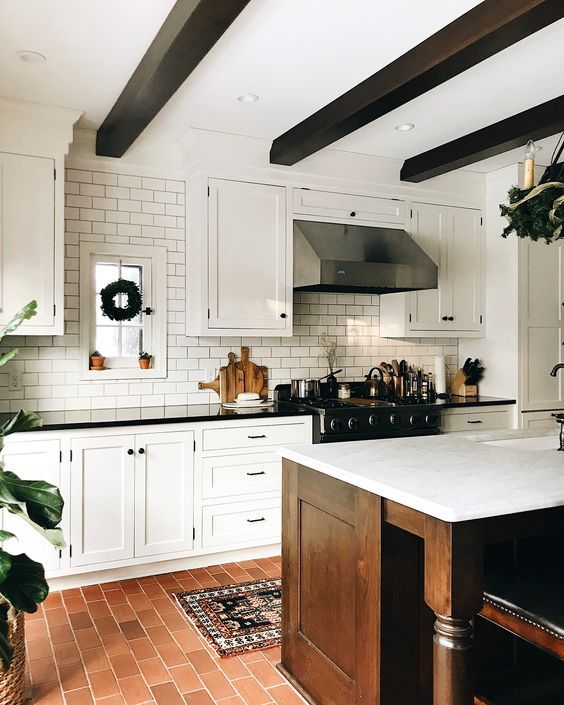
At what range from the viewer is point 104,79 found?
344 centimetres

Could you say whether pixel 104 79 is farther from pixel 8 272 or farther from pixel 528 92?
pixel 528 92

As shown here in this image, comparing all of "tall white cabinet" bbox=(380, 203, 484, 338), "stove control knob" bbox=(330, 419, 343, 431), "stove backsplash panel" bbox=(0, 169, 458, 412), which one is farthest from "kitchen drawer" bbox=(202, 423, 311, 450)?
"tall white cabinet" bbox=(380, 203, 484, 338)

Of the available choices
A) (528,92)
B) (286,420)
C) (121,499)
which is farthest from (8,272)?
(528,92)

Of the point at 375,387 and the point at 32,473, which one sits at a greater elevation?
the point at 375,387

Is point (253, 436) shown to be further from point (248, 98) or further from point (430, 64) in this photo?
point (430, 64)

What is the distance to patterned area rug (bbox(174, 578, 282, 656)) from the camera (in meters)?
3.03

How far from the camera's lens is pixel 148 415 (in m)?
3.98

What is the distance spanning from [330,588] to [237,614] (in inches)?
46.3

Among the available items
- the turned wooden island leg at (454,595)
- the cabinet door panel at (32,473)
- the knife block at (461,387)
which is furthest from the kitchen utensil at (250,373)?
the turned wooden island leg at (454,595)

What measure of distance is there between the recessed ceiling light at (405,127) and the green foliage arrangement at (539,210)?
1820mm

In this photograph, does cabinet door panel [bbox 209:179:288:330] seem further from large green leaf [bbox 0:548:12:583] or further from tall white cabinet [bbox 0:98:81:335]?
large green leaf [bbox 0:548:12:583]

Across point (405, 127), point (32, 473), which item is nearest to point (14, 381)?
point (32, 473)

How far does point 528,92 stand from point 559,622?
3.01 meters

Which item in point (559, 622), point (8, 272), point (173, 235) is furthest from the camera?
point (173, 235)
